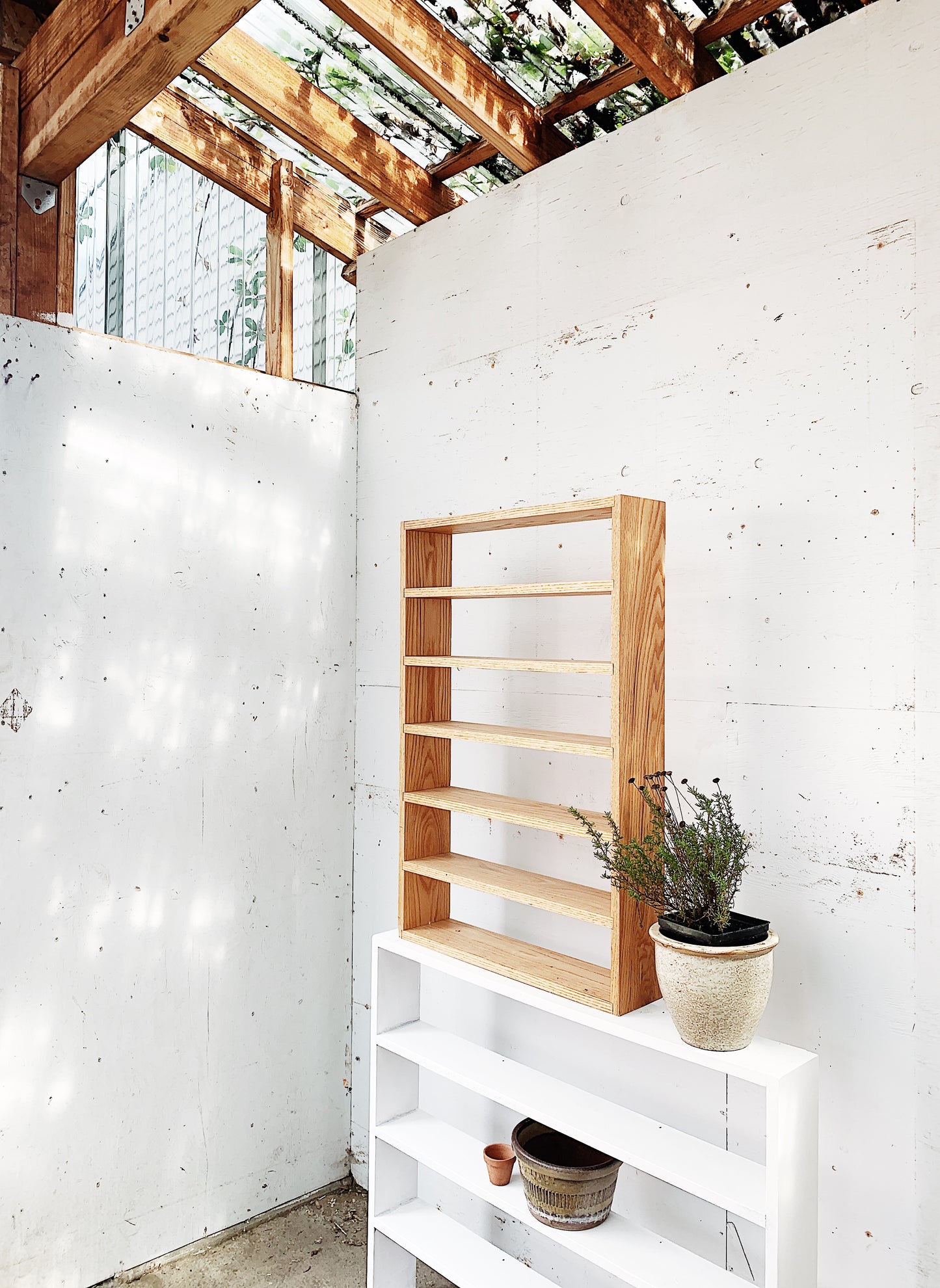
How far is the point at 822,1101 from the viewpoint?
1642 mm

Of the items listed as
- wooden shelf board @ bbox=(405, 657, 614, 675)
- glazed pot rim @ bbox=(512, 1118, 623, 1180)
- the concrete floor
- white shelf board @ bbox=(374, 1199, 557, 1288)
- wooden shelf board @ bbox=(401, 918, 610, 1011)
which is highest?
wooden shelf board @ bbox=(405, 657, 614, 675)

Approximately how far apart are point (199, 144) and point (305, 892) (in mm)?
2136

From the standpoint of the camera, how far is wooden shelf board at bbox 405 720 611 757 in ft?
5.60

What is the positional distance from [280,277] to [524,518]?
A: 129 centimetres

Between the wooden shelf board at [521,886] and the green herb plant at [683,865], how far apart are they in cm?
12

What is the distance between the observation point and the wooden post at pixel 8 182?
2117 mm

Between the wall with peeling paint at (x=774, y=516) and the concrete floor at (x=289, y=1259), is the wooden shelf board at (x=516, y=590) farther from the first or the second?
the concrete floor at (x=289, y=1259)

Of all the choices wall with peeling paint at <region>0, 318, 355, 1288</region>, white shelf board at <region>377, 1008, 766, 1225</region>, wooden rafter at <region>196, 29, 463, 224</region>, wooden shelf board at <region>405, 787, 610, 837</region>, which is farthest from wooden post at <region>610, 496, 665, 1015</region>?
wooden rafter at <region>196, 29, 463, 224</region>

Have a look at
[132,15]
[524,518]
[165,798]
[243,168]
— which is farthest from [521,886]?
[243,168]

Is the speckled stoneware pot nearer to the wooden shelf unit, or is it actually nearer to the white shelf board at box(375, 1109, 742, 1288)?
the wooden shelf unit

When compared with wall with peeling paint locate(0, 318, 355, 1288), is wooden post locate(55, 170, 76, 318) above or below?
above

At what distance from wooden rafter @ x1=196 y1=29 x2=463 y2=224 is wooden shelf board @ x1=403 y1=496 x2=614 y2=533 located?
1.03 metres

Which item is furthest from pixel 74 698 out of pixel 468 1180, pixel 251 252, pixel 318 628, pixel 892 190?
pixel 892 190

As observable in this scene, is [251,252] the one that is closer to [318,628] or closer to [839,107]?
[318,628]
